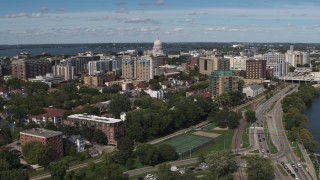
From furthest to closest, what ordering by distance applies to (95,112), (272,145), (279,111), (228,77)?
(228,77), (279,111), (95,112), (272,145)

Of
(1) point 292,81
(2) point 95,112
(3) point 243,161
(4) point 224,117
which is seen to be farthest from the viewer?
(1) point 292,81

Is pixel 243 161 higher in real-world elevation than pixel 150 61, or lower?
lower

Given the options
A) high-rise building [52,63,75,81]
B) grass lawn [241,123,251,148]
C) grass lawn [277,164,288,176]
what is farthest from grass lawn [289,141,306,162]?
high-rise building [52,63,75,81]

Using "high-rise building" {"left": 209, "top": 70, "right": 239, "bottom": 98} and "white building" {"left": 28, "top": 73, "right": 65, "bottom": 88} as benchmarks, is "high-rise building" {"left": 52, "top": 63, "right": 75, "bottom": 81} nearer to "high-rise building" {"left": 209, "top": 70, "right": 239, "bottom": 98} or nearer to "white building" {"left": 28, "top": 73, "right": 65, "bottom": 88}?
"white building" {"left": 28, "top": 73, "right": 65, "bottom": 88}

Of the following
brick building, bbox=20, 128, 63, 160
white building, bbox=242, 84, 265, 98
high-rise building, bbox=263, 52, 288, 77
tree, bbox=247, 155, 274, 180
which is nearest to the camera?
tree, bbox=247, 155, 274, 180

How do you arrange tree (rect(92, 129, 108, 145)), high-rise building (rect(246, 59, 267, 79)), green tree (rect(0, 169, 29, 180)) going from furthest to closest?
high-rise building (rect(246, 59, 267, 79)), tree (rect(92, 129, 108, 145)), green tree (rect(0, 169, 29, 180))

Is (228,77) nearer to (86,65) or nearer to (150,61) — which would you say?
(150,61)

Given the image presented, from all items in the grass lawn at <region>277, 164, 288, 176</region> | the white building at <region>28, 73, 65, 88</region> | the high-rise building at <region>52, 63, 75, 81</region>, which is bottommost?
the grass lawn at <region>277, 164, 288, 176</region>

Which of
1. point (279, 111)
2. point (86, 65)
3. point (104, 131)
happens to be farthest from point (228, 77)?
point (86, 65)
